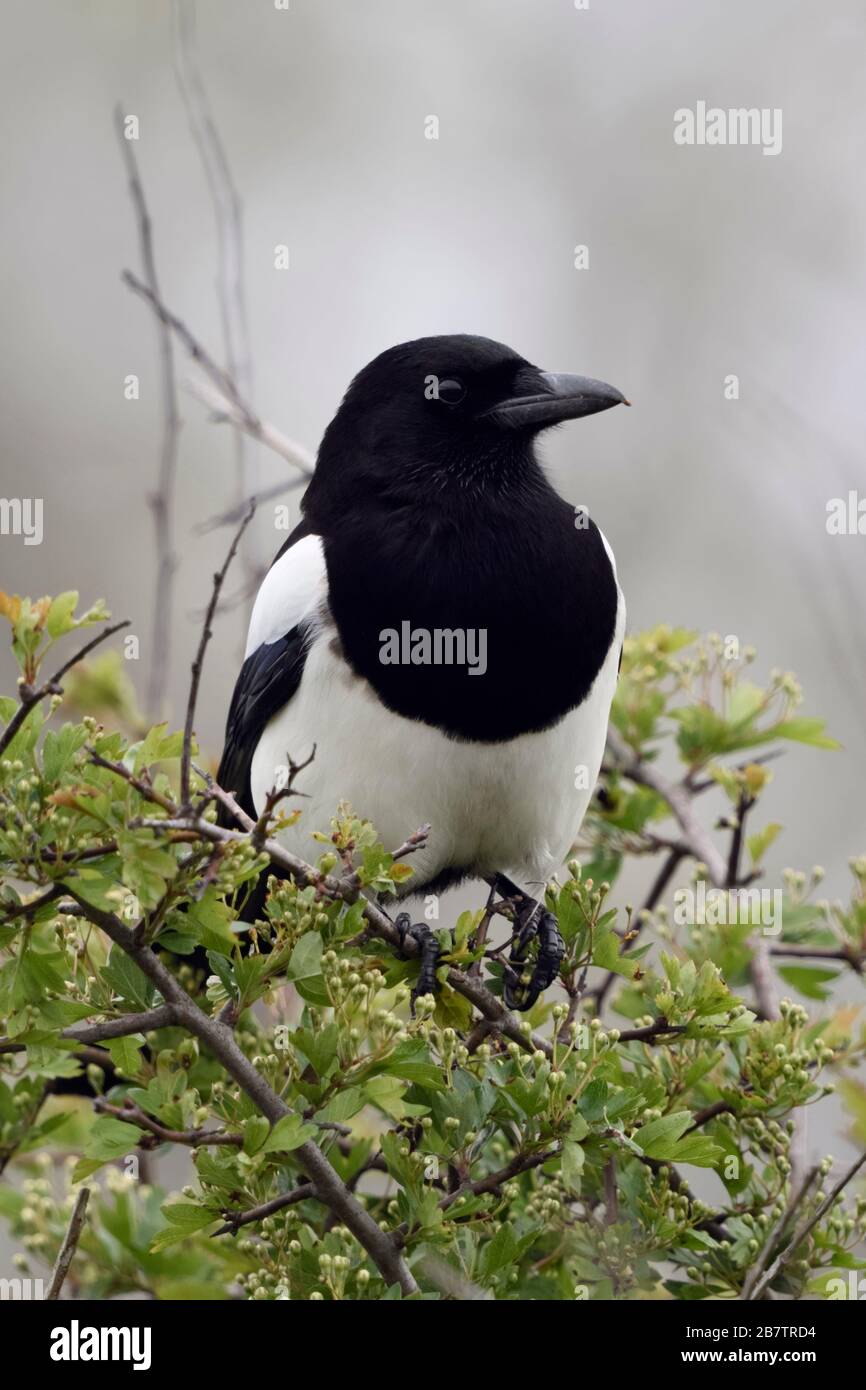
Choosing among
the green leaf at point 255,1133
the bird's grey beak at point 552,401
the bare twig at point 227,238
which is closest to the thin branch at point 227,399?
the bare twig at point 227,238

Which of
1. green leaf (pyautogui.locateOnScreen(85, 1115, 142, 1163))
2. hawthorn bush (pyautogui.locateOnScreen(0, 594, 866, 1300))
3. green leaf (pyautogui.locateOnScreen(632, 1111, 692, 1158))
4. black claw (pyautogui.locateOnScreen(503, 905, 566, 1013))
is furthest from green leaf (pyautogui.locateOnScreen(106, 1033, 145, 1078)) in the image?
black claw (pyautogui.locateOnScreen(503, 905, 566, 1013))

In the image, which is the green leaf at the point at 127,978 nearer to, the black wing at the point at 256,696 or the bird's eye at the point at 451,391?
the black wing at the point at 256,696

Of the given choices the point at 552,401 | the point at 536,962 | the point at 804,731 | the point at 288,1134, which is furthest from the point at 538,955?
the point at 552,401

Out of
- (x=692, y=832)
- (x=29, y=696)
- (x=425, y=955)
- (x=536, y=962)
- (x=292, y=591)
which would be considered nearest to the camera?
(x=29, y=696)

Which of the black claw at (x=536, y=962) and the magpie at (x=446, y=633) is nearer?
the black claw at (x=536, y=962)

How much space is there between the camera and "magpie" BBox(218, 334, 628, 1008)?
2932 millimetres

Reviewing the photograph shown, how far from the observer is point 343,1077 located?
6.49 feet

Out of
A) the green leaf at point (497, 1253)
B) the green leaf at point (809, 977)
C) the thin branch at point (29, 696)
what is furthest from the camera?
the green leaf at point (809, 977)

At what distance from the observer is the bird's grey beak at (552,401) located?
3.15 m

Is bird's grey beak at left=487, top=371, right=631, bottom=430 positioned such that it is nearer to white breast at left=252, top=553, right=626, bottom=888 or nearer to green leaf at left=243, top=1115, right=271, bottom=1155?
white breast at left=252, top=553, right=626, bottom=888

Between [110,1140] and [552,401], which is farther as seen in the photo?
[552,401]

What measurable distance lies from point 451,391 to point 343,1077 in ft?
5.39

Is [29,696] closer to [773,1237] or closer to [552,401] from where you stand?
[773,1237]

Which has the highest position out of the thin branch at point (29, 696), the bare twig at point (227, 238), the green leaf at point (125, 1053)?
the bare twig at point (227, 238)
